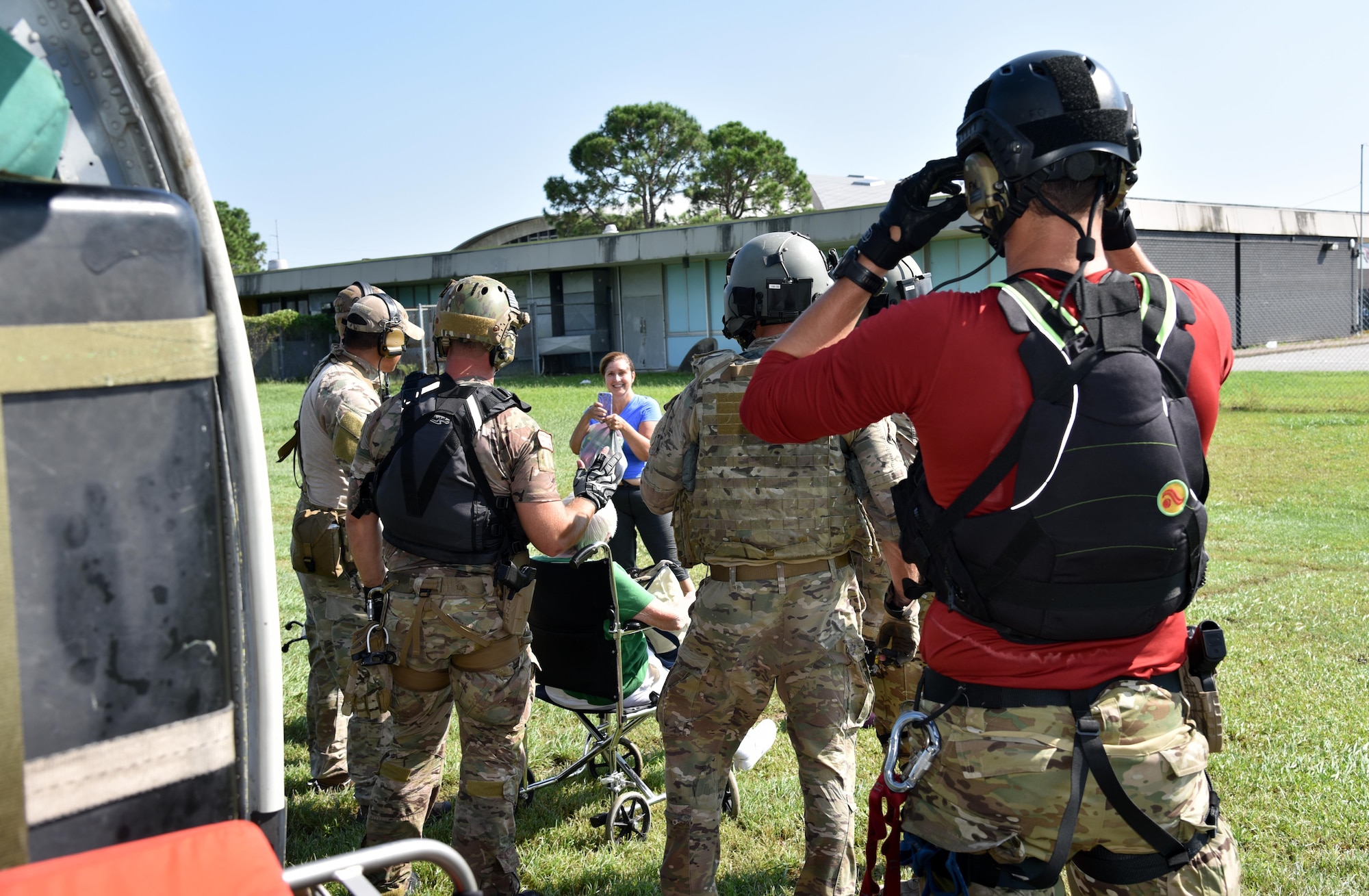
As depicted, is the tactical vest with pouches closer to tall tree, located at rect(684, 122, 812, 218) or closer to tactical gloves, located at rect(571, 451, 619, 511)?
tactical gloves, located at rect(571, 451, 619, 511)

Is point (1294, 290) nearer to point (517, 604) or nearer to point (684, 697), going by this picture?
point (684, 697)

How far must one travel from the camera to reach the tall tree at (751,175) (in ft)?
159

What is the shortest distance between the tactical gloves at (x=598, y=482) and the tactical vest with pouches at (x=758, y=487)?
0.42m

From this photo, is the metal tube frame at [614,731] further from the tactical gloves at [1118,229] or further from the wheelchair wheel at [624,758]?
the tactical gloves at [1118,229]

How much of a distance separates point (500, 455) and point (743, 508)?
0.92 m

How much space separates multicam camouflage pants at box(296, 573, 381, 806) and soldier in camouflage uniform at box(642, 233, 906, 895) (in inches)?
86.0

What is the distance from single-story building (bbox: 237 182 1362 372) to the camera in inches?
1232

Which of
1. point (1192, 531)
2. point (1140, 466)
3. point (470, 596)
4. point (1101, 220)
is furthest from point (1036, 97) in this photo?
point (470, 596)

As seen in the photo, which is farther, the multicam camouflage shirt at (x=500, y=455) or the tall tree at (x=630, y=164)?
the tall tree at (x=630, y=164)

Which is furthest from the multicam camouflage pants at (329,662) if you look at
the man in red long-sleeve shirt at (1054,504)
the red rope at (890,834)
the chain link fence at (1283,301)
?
the chain link fence at (1283,301)

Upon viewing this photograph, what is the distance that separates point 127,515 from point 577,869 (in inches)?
131

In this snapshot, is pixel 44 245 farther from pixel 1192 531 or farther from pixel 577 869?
pixel 577 869

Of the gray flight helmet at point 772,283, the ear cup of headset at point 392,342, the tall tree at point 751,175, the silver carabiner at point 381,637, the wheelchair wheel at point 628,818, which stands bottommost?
the wheelchair wheel at point 628,818

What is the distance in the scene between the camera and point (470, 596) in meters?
3.78
